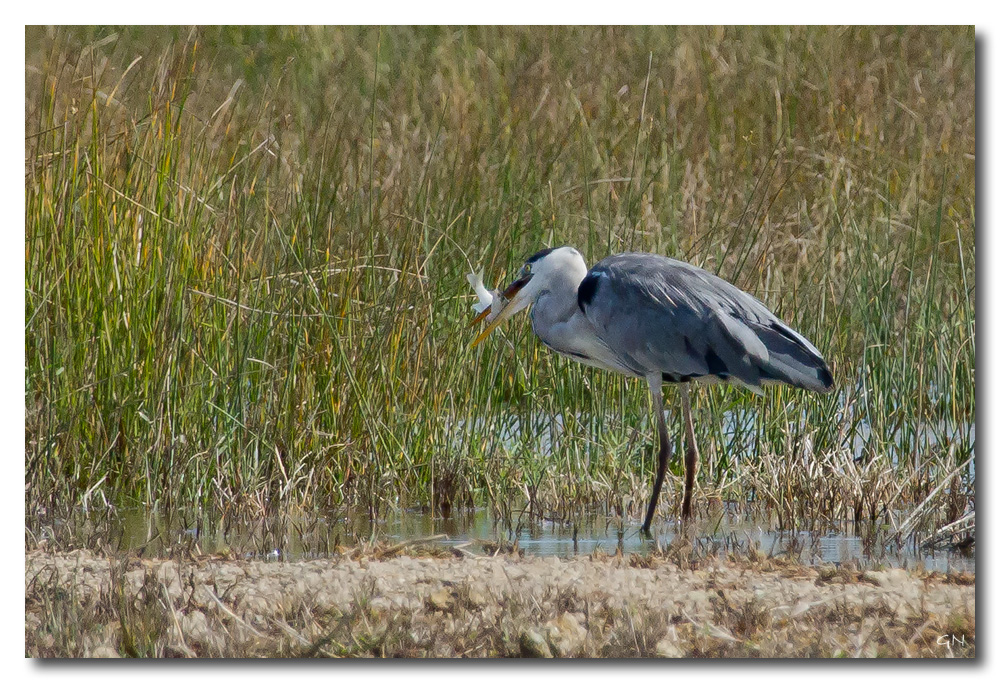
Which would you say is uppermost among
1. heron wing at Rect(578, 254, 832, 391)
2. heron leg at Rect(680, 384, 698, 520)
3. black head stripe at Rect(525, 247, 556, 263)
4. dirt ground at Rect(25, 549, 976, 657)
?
black head stripe at Rect(525, 247, 556, 263)

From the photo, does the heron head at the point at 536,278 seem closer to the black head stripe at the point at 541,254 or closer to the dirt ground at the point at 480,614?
the black head stripe at the point at 541,254

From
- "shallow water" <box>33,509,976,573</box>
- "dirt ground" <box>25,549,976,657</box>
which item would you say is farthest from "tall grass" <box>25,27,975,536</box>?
"dirt ground" <box>25,549,976,657</box>

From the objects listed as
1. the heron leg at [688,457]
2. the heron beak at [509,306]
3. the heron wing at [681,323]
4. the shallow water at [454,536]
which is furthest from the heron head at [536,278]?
the shallow water at [454,536]

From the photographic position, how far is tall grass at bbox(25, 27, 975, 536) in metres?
4.87

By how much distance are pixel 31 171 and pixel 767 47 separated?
2.31 metres

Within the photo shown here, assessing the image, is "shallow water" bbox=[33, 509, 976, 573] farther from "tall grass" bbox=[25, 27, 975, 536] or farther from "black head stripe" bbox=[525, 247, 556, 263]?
"black head stripe" bbox=[525, 247, 556, 263]

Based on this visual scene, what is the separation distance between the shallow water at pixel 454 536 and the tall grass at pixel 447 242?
3.2 inches

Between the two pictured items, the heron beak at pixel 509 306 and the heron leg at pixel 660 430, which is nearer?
the heron leg at pixel 660 430

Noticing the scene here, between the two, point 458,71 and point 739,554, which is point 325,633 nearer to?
point 739,554

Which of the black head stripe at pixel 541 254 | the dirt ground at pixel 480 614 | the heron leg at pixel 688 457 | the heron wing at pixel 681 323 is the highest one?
the black head stripe at pixel 541 254

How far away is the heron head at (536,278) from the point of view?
18.1 feet

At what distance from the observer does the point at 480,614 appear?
3941mm

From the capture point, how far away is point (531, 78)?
5391mm

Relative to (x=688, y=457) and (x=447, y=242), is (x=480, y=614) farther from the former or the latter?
(x=447, y=242)
